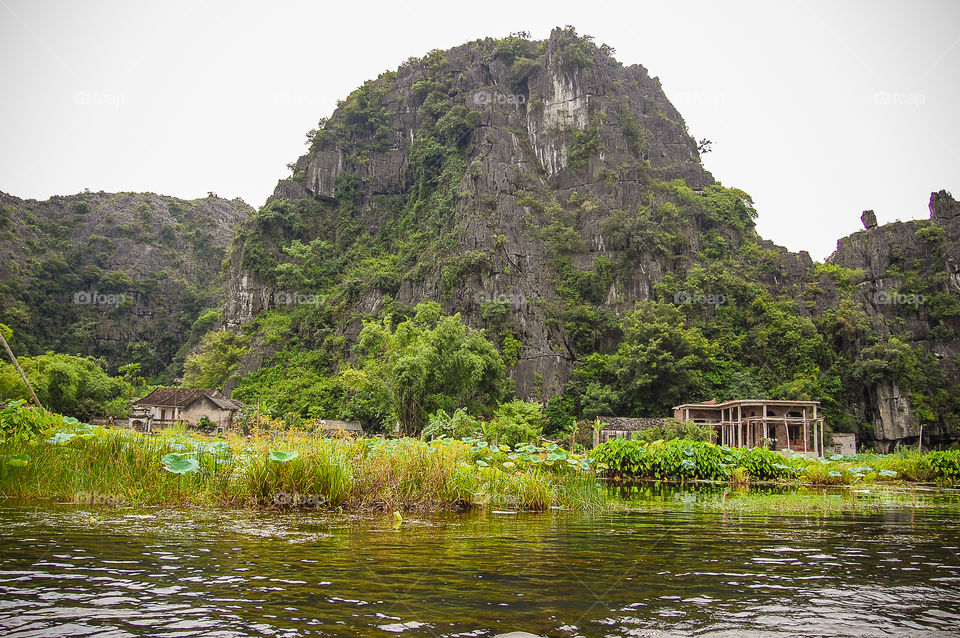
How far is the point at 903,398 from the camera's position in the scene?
48.4 metres

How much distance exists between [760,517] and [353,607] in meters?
7.06

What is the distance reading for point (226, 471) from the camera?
26.8 ft

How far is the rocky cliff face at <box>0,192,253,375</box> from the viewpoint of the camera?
78125mm

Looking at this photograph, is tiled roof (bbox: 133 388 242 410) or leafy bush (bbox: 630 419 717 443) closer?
leafy bush (bbox: 630 419 717 443)

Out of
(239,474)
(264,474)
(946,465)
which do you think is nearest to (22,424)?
(239,474)

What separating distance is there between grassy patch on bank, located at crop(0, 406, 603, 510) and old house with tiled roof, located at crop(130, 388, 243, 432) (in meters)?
43.0

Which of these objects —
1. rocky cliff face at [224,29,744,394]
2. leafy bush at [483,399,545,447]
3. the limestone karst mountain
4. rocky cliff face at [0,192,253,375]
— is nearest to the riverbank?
leafy bush at [483,399,545,447]

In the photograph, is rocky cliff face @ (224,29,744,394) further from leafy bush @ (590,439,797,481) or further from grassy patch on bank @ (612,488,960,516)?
grassy patch on bank @ (612,488,960,516)

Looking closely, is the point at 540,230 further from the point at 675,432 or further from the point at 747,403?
the point at 747,403

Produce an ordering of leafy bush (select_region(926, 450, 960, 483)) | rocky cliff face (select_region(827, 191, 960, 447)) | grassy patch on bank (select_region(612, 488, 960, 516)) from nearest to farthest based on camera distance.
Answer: grassy patch on bank (select_region(612, 488, 960, 516))
leafy bush (select_region(926, 450, 960, 483))
rocky cliff face (select_region(827, 191, 960, 447))

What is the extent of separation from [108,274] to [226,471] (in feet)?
310

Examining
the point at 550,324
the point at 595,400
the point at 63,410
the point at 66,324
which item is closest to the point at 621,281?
the point at 550,324

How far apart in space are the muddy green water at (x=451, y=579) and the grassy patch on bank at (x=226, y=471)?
1000 mm

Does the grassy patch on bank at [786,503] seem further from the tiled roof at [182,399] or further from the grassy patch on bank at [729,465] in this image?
the tiled roof at [182,399]
